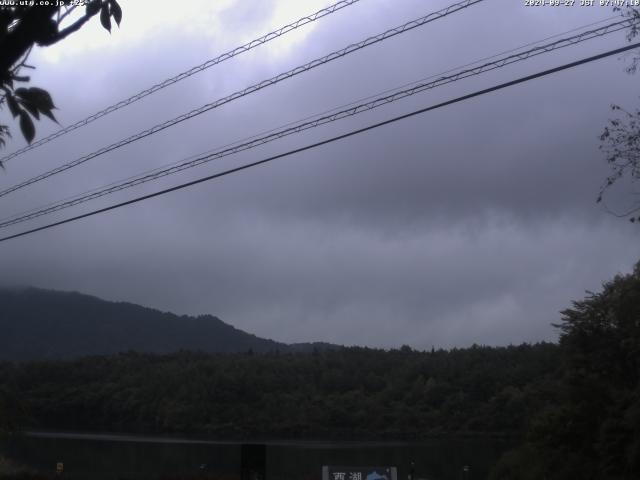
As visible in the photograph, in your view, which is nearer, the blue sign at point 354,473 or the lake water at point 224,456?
the blue sign at point 354,473

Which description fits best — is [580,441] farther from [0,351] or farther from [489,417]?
[0,351]

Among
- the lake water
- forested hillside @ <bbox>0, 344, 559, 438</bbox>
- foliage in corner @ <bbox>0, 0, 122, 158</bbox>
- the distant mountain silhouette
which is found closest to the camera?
foliage in corner @ <bbox>0, 0, 122, 158</bbox>

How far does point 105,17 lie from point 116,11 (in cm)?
7

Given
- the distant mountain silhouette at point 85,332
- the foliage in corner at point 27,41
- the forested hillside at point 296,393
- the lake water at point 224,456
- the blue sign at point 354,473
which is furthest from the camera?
the distant mountain silhouette at point 85,332

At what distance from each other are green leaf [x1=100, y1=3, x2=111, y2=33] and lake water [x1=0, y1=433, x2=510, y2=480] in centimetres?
3686

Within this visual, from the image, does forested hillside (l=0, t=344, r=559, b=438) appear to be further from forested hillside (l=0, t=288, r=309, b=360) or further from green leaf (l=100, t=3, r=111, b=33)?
green leaf (l=100, t=3, r=111, b=33)

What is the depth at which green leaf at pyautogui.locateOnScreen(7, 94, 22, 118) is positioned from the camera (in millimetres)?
4246

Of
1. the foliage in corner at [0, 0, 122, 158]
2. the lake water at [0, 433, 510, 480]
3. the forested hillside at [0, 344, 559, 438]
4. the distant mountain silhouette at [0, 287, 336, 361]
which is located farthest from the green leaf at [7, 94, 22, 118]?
the distant mountain silhouette at [0, 287, 336, 361]

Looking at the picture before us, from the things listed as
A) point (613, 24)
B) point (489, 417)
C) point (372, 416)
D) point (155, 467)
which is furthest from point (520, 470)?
point (372, 416)

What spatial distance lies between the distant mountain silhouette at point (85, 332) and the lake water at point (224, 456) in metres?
76.3

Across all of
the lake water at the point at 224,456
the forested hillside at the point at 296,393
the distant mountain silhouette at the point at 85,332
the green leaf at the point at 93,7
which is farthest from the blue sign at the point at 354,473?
the distant mountain silhouette at the point at 85,332

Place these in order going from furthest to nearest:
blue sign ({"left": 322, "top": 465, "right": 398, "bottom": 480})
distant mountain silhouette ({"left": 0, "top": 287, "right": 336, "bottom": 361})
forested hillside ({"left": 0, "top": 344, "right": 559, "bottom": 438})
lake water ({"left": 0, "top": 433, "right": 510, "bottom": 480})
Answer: distant mountain silhouette ({"left": 0, "top": 287, "right": 336, "bottom": 361}), forested hillside ({"left": 0, "top": 344, "right": 559, "bottom": 438}), lake water ({"left": 0, "top": 433, "right": 510, "bottom": 480}), blue sign ({"left": 322, "top": 465, "right": 398, "bottom": 480})

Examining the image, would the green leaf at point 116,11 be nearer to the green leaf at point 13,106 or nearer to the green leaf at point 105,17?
the green leaf at point 105,17

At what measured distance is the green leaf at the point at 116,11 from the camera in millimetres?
4484
